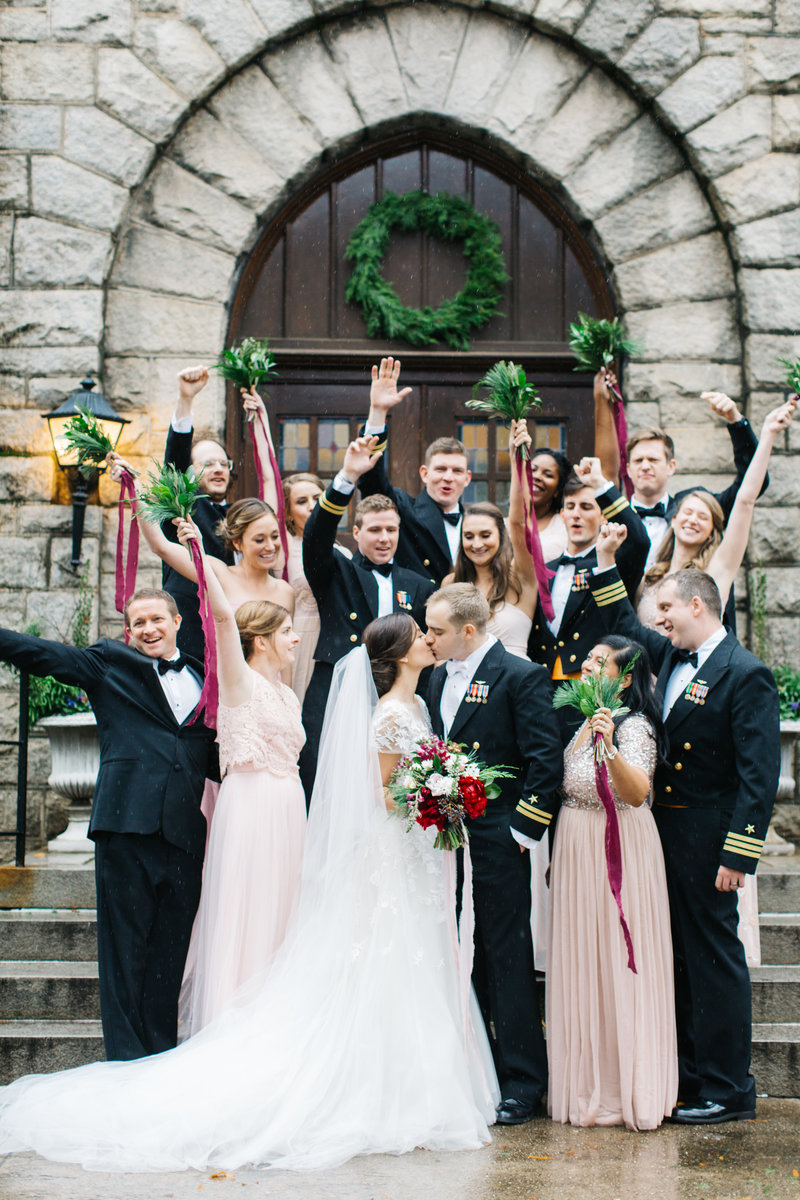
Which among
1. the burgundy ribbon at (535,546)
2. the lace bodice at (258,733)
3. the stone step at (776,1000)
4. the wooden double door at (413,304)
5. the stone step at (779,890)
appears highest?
the wooden double door at (413,304)

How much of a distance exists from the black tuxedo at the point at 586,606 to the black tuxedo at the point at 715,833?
2.07ft

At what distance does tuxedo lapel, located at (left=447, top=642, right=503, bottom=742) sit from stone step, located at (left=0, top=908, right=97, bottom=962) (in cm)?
200

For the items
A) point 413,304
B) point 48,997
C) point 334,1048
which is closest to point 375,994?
point 334,1048

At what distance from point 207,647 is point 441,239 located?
4.40 metres

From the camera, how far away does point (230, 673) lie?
4680 mm

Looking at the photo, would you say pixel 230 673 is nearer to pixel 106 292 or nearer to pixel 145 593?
pixel 145 593

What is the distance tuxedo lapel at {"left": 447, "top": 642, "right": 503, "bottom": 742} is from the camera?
4.60 metres

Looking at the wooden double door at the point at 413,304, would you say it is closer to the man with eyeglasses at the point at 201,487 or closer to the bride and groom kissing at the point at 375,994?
the man with eyeglasses at the point at 201,487

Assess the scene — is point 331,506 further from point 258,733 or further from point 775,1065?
point 775,1065

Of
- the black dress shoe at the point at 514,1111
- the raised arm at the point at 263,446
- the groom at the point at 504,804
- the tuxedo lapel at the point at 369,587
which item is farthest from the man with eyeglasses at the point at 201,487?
the black dress shoe at the point at 514,1111

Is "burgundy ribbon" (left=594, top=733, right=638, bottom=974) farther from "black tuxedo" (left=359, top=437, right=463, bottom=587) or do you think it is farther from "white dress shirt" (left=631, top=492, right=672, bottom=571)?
"black tuxedo" (left=359, top=437, right=463, bottom=587)

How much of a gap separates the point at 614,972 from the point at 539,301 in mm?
4942

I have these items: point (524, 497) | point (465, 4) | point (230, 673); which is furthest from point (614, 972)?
point (465, 4)

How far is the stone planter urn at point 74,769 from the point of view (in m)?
6.39
